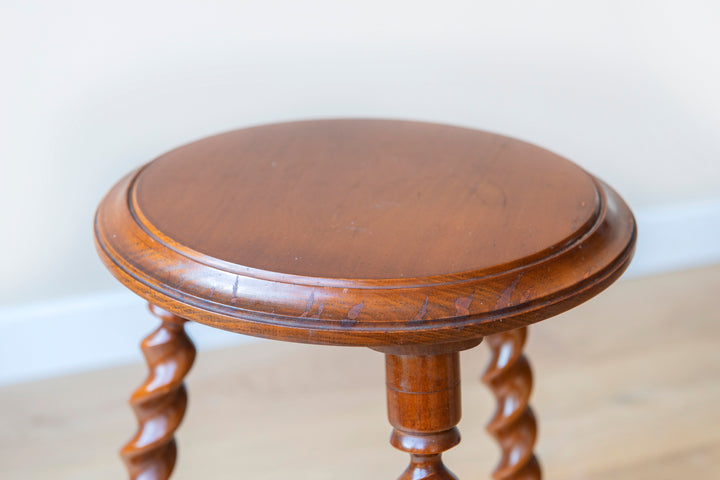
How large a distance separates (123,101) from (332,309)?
736 mm

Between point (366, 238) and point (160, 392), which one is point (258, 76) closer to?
point (160, 392)

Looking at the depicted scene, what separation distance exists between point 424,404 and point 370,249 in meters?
0.13

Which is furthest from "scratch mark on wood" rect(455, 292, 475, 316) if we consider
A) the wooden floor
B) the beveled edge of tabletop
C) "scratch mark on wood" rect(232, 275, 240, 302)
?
the wooden floor

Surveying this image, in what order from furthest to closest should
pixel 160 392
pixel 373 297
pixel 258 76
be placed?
pixel 258 76 < pixel 160 392 < pixel 373 297

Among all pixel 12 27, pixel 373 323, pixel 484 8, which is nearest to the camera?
pixel 373 323

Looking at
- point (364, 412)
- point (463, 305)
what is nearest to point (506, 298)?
point (463, 305)

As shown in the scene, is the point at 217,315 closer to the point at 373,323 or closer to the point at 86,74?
the point at 373,323

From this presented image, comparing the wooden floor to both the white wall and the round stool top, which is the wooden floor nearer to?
the white wall

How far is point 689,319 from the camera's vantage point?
4.39 feet

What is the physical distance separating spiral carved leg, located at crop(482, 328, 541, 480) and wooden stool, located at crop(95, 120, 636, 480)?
1 centimetres

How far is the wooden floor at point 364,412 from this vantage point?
1.00 m

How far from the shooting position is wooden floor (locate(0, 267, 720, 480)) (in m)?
1.00

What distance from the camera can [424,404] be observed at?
0.54 meters

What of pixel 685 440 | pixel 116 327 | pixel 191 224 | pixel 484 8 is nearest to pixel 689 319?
pixel 685 440
